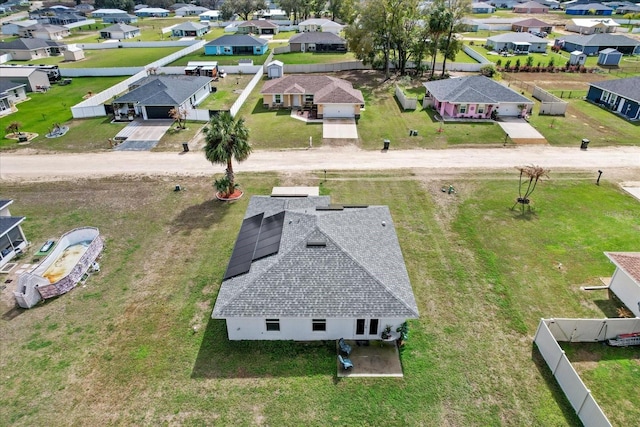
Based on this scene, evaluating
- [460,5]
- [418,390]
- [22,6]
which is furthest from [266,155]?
[22,6]

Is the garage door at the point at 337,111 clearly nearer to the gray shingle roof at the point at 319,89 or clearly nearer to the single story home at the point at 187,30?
the gray shingle roof at the point at 319,89

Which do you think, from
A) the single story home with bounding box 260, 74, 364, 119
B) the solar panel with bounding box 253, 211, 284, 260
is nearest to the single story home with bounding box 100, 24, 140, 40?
the single story home with bounding box 260, 74, 364, 119

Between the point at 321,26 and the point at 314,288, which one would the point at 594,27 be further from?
the point at 314,288

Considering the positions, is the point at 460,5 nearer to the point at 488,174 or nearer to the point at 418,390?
the point at 488,174

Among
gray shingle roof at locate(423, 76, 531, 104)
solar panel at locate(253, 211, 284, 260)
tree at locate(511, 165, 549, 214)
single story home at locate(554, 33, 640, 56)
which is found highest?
single story home at locate(554, 33, 640, 56)

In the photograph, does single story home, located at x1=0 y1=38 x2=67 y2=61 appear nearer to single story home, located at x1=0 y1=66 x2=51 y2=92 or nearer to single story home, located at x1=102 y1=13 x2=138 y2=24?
single story home, located at x1=0 y1=66 x2=51 y2=92

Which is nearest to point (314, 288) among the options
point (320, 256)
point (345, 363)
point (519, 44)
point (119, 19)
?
point (320, 256)
